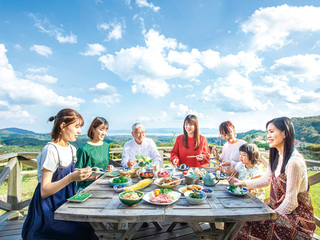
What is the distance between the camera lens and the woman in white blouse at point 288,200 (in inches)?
64.5

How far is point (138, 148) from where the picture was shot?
3.38m

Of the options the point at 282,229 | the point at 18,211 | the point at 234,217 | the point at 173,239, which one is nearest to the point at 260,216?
the point at 234,217

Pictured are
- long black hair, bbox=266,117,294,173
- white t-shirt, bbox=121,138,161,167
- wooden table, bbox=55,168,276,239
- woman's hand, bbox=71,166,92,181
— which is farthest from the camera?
white t-shirt, bbox=121,138,161,167

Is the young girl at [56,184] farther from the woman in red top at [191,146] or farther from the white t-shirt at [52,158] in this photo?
the woman in red top at [191,146]

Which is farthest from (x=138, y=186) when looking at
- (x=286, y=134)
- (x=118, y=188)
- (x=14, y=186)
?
(x=14, y=186)

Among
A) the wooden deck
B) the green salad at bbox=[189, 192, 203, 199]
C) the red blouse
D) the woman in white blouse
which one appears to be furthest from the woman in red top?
the green salad at bbox=[189, 192, 203, 199]

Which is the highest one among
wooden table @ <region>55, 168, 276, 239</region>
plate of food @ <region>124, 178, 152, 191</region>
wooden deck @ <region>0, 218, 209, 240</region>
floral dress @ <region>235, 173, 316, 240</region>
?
plate of food @ <region>124, 178, 152, 191</region>

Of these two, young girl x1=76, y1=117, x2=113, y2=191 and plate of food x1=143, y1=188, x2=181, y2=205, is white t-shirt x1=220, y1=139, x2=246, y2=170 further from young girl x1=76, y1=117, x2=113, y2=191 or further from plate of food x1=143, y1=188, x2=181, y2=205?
young girl x1=76, y1=117, x2=113, y2=191

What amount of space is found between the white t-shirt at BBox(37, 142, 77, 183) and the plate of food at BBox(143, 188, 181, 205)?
1.02m

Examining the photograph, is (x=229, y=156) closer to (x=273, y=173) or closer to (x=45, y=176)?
(x=273, y=173)

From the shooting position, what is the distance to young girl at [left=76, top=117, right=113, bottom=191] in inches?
108

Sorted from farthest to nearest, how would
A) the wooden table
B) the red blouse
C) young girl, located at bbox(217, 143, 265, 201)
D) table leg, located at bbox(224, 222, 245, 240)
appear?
the red blouse → young girl, located at bbox(217, 143, 265, 201) → table leg, located at bbox(224, 222, 245, 240) → the wooden table

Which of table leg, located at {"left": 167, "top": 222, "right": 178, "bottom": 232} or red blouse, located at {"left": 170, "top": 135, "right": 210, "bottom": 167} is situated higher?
red blouse, located at {"left": 170, "top": 135, "right": 210, "bottom": 167}

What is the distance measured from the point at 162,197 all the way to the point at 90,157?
161 cm
